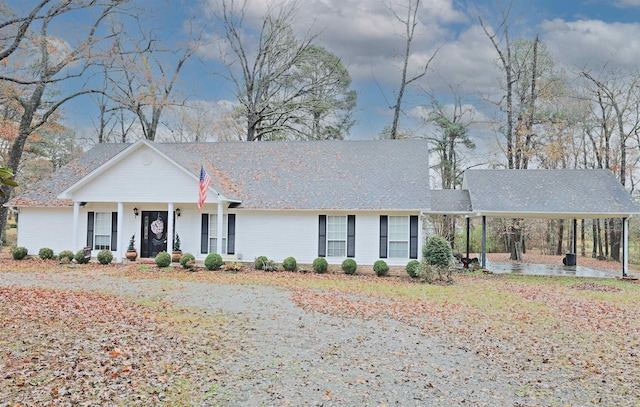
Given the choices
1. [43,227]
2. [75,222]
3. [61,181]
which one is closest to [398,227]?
[75,222]

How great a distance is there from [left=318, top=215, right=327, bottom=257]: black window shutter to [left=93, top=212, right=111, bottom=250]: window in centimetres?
964

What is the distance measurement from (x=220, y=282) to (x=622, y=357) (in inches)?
467

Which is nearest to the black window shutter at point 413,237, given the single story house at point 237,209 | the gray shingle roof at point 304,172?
the single story house at point 237,209

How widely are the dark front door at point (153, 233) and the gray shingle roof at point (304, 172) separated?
3.00 meters

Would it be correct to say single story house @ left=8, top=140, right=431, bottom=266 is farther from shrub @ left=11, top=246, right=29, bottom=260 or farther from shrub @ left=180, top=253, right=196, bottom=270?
shrub @ left=180, top=253, right=196, bottom=270

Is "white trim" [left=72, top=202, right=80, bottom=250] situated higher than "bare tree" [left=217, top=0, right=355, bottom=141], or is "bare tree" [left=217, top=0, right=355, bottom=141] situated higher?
"bare tree" [left=217, top=0, right=355, bottom=141]

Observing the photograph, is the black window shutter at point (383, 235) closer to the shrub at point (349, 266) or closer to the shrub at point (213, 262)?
the shrub at point (349, 266)

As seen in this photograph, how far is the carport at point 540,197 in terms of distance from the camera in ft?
67.6

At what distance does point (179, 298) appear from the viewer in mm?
12742

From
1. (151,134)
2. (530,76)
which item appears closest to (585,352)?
(530,76)

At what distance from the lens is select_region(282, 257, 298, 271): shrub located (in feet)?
64.1

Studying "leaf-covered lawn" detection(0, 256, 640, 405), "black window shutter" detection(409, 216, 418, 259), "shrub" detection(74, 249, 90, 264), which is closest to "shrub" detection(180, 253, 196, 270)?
"leaf-covered lawn" detection(0, 256, 640, 405)

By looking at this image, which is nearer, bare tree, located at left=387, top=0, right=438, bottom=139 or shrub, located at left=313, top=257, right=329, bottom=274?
shrub, located at left=313, top=257, right=329, bottom=274

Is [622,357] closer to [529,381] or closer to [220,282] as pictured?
[529,381]
